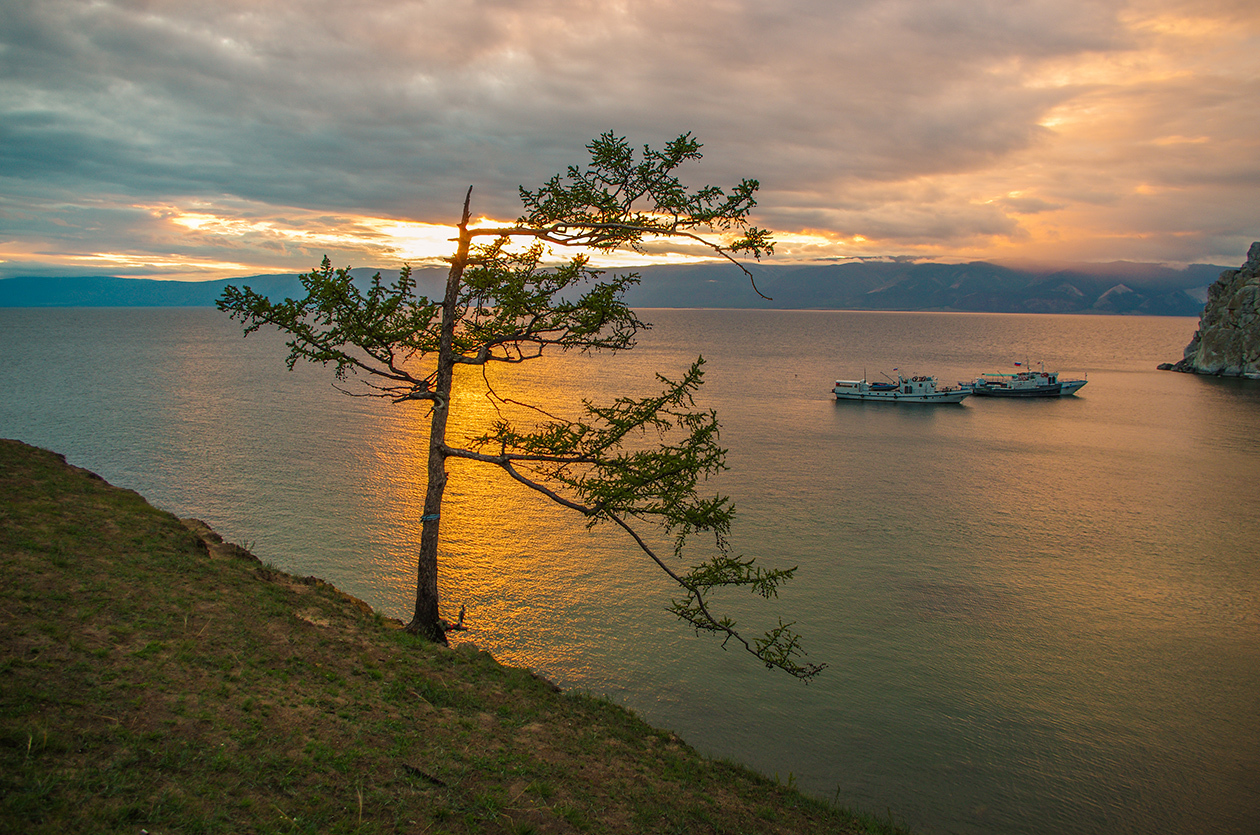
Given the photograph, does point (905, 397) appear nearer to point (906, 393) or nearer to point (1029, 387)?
point (906, 393)

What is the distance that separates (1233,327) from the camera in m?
111

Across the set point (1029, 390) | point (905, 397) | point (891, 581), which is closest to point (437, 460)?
point (891, 581)

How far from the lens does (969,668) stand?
20.7 meters

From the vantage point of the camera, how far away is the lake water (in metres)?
16.3

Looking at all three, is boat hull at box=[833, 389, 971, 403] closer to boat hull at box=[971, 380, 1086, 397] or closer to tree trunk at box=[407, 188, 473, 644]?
boat hull at box=[971, 380, 1086, 397]

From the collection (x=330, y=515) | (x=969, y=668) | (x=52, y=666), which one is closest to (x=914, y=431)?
(x=969, y=668)

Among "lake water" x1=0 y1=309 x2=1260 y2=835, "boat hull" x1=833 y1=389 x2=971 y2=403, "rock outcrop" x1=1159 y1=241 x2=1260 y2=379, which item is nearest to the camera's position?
"lake water" x1=0 y1=309 x2=1260 y2=835

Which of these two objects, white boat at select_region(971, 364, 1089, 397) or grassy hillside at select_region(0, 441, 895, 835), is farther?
white boat at select_region(971, 364, 1089, 397)

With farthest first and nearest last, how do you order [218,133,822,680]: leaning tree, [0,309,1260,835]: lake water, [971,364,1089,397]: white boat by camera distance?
[971,364,1089,397]: white boat → [0,309,1260,835]: lake water → [218,133,822,680]: leaning tree

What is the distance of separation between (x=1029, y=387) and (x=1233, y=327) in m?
56.6

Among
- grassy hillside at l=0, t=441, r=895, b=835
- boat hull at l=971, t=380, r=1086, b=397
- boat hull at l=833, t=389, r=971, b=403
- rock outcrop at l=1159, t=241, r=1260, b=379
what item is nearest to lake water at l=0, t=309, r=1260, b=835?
grassy hillside at l=0, t=441, r=895, b=835

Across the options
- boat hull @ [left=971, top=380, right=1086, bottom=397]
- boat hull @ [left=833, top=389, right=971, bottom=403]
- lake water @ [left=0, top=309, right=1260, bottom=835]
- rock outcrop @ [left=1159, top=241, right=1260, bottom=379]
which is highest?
rock outcrop @ [left=1159, top=241, right=1260, bottom=379]

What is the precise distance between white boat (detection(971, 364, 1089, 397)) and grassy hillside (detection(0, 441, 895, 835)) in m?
88.1

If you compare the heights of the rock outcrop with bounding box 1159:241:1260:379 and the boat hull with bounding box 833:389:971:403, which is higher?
the rock outcrop with bounding box 1159:241:1260:379
